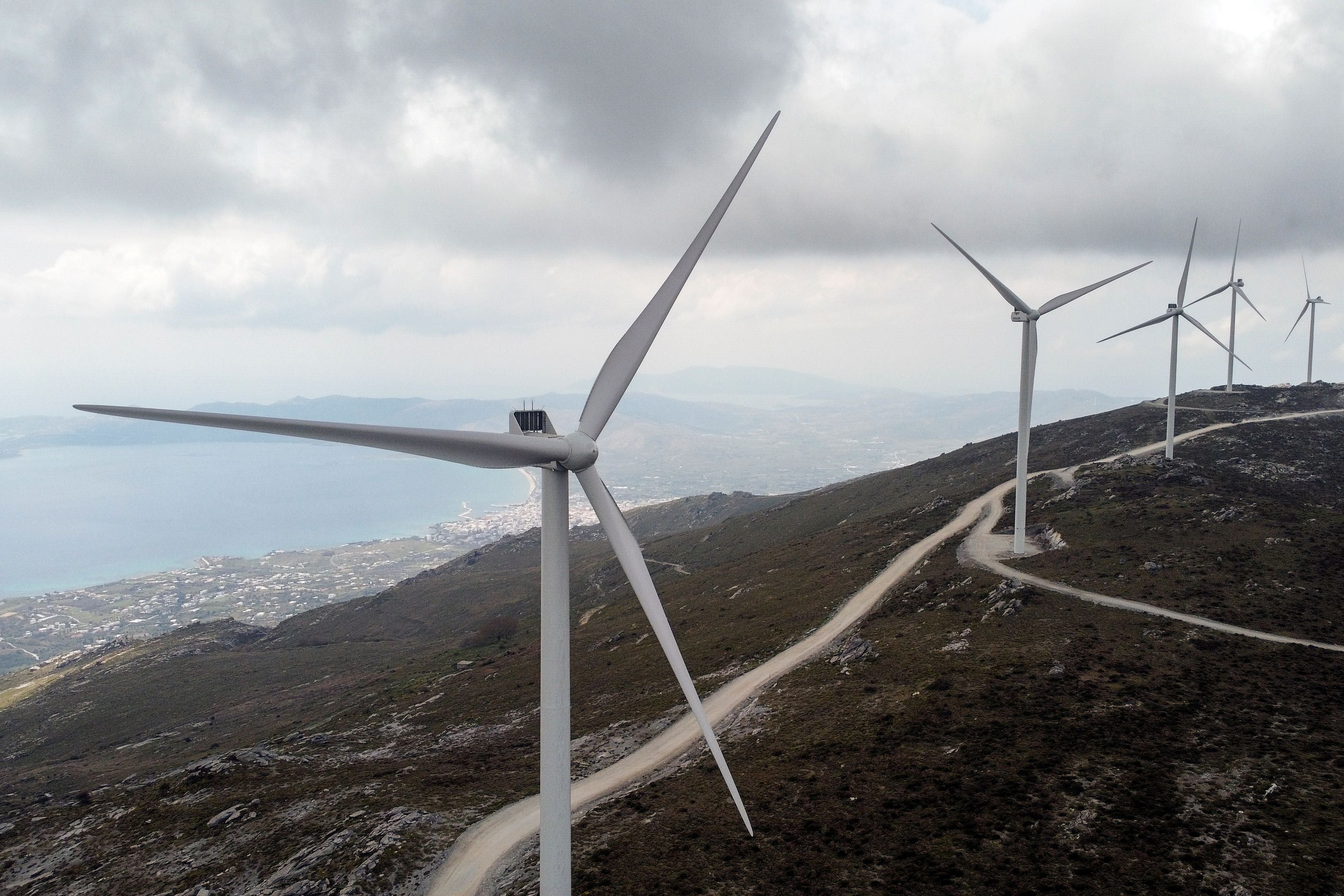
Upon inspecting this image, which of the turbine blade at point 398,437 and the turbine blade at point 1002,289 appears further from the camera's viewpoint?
the turbine blade at point 1002,289

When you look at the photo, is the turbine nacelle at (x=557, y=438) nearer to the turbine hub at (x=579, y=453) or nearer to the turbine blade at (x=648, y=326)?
the turbine hub at (x=579, y=453)

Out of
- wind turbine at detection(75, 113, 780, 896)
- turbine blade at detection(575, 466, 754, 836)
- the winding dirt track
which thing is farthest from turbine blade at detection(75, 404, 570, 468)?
the winding dirt track

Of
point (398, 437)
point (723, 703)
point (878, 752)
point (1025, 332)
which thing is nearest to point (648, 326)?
point (398, 437)

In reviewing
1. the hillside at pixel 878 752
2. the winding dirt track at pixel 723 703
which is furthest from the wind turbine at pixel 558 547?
the winding dirt track at pixel 723 703

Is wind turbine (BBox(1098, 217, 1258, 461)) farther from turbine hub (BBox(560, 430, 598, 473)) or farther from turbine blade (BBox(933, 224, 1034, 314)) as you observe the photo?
turbine hub (BBox(560, 430, 598, 473))

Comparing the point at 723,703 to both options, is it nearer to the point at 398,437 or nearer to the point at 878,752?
the point at 878,752
